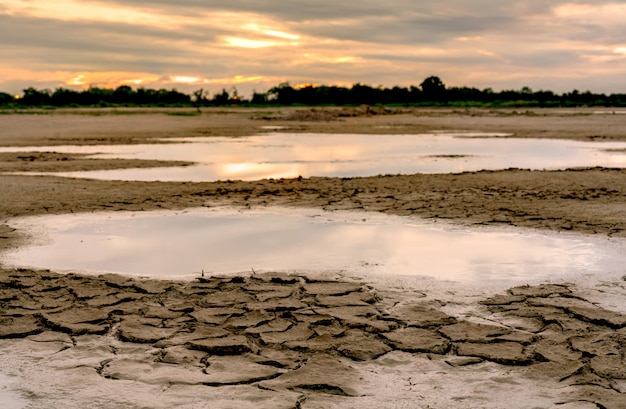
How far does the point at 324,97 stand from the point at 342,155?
70.4 metres

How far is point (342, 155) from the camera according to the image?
778 inches

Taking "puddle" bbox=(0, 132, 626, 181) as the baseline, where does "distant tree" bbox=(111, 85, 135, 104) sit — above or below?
above

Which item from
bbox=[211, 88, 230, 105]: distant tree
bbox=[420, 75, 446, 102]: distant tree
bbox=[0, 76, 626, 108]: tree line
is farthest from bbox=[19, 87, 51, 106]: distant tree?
bbox=[420, 75, 446, 102]: distant tree

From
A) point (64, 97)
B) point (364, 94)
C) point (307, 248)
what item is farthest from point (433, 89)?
point (307, 248)

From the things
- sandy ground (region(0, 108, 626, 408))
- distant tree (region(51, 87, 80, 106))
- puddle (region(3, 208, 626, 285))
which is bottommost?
sandy ground (region(0, 108, 626, 408))

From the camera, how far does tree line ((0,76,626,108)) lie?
86.4 m

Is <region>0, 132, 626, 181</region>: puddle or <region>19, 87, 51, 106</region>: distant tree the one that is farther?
<region>19, 87, 51, 106</region>: distant tree

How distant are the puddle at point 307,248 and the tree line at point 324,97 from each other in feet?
252

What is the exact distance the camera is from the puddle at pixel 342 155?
1520 centimetres

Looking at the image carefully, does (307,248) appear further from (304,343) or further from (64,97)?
(64,97)

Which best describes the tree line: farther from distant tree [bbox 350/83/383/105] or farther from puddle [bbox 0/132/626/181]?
puddle [bbox 0/132/626/181]

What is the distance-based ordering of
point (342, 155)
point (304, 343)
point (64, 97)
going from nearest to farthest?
1. point (304, 343)
2. point (342, 155)
3. point (64, 97)

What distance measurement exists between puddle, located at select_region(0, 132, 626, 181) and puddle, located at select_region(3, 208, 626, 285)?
4894mm

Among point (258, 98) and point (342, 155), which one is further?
point (258, 98)
